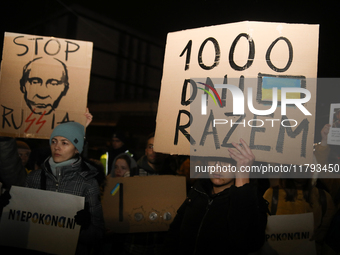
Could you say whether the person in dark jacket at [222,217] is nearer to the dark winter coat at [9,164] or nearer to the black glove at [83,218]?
the black glove at [83,218]

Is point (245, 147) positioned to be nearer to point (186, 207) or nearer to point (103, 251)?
point (186, 207)

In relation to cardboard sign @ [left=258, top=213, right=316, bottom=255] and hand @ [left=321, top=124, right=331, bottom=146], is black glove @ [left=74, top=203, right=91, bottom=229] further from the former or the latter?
hand @ [left=321, top=124, right=331, bottom=146]

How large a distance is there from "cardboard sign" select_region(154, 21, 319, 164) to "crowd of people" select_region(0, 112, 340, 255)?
0.13 metres

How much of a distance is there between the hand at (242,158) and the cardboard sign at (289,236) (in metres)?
0.55

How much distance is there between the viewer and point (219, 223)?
140 centimetres

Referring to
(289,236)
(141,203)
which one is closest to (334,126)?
(289,236)

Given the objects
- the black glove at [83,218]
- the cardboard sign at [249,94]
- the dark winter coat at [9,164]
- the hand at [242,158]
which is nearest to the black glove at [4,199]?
the dark winter coat at [9,164]

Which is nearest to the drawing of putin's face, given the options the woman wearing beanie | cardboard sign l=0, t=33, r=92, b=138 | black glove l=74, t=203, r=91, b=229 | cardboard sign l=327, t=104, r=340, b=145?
cardboard sign l=0, t=33, r=92, b=138

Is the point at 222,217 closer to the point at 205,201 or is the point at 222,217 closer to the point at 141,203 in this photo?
the point at 205,201

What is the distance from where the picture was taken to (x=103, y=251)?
2.66 metres

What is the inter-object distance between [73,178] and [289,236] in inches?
58.6

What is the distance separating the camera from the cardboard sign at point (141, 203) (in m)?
1.94

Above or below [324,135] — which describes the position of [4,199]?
below

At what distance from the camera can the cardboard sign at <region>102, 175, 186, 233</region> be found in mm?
1942
